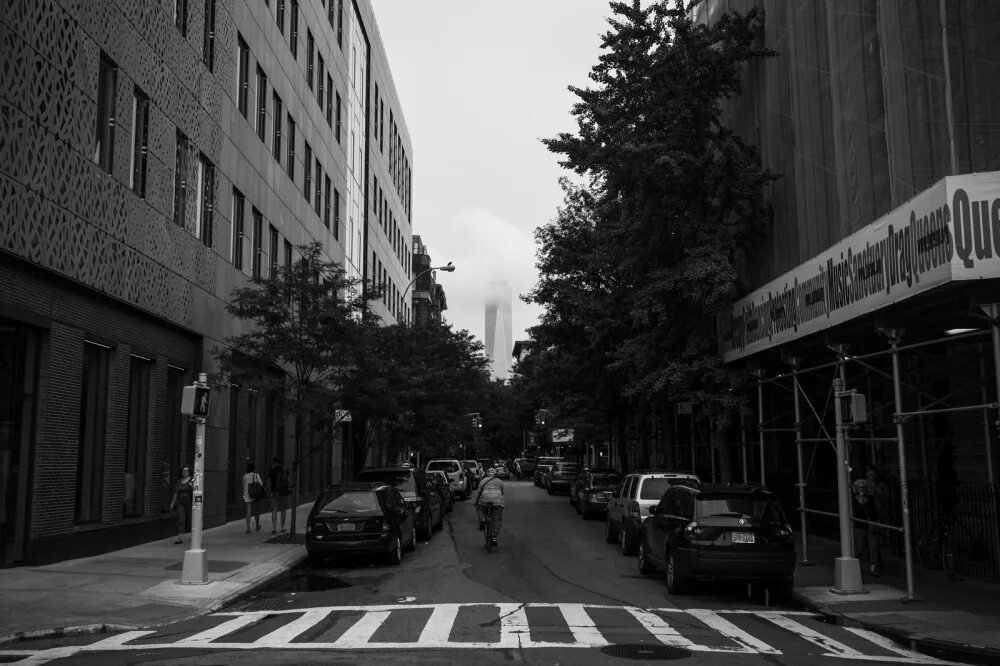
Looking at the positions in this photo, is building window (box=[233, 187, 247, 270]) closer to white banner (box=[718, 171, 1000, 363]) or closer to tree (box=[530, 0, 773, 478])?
tree (box=[530, 0, 773, 478])

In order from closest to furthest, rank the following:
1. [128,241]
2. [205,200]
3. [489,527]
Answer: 1. [128,241]
2. [489,527]
3. [205,200]

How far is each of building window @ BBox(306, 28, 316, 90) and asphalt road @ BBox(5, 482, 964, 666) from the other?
23781 millimetres

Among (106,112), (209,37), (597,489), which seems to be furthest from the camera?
(597,489)

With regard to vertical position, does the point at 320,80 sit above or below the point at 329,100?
above

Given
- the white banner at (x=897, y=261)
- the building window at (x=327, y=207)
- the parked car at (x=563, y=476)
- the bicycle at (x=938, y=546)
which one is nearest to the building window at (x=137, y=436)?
the white banner at (x=897, y=261)

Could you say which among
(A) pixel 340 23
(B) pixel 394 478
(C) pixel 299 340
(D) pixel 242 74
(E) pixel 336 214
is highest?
(A) pixel 340 23

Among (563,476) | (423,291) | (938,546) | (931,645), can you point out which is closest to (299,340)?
(938,546)

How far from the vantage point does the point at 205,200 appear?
2314 cm

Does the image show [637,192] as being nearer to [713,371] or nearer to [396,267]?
[713,371]

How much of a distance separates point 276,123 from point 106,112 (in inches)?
522

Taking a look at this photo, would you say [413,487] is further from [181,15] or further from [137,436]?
[181,15]

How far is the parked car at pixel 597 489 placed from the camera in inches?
1138

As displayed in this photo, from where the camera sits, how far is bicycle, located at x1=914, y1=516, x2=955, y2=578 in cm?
1441

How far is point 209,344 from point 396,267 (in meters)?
38.2
